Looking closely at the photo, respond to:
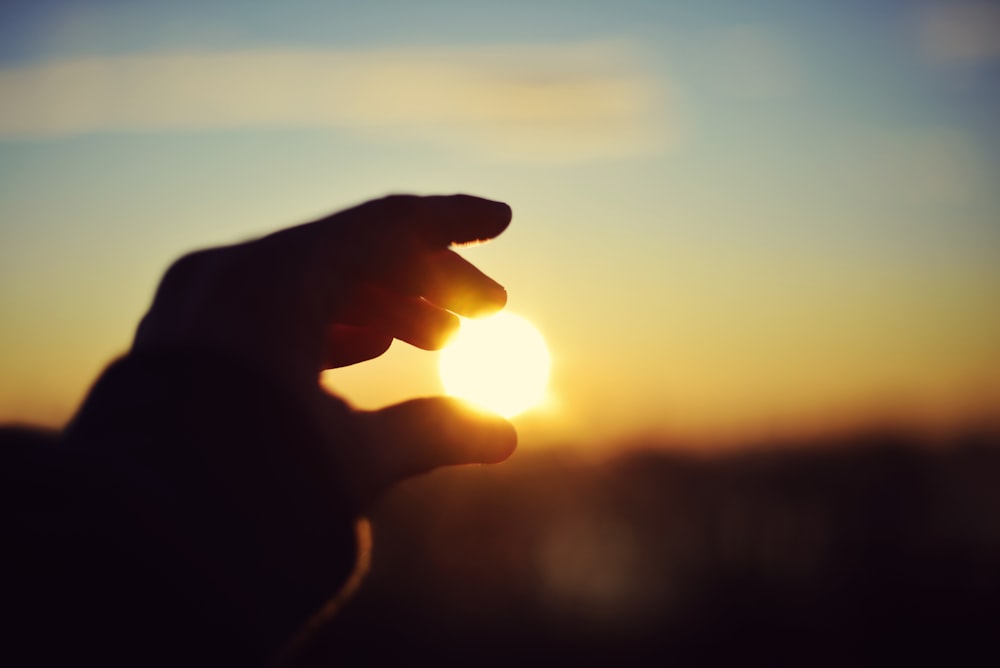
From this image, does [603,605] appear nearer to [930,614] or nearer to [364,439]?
[930,614]

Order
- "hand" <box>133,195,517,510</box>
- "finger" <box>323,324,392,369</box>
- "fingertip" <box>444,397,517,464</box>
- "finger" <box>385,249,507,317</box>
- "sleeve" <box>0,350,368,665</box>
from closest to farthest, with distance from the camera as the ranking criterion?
"sleeve" <box>0,350,368,665</box>, "hand" <box>133,195,517,510</box>, "fingertip" <box>444,397,517,464</box>, "finger" <box>385,249,507,317</box>, "finger" <box>323,324,392,369</box>

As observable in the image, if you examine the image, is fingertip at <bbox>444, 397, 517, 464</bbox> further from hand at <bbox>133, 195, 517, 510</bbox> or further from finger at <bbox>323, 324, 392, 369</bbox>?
finger at <bbox>323, 324, 392, 369</bbox>

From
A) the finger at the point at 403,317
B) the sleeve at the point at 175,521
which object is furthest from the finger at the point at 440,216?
the sleeve at the point at 175,521

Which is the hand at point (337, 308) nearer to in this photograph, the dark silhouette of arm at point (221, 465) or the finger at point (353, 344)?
the dark silhouette of arm at point (221, 465)

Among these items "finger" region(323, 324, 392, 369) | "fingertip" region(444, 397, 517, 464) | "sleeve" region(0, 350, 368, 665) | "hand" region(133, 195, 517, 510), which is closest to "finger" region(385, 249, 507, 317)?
"hand" region(133, 195, 517, 510)

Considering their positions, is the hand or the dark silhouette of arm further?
the hand

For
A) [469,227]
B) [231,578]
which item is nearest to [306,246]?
[469,227]

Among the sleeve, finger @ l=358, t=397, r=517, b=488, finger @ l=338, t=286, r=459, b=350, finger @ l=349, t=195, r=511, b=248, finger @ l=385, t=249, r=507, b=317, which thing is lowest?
the sleeve
